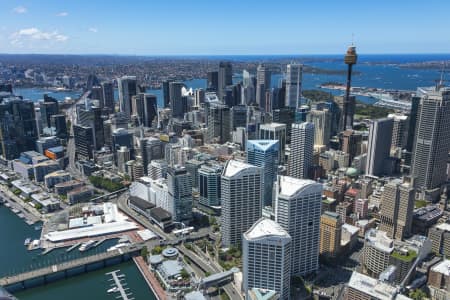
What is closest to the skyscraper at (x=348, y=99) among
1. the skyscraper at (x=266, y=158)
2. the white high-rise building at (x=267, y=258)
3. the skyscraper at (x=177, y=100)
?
the skyscraper at (x=266, y=158)

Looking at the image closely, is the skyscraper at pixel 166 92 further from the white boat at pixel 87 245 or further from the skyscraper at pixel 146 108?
the white boat at pixel 87 245

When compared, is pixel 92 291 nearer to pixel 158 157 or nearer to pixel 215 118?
pixel 158 157

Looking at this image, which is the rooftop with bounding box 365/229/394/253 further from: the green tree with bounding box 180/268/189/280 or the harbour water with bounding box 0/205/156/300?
the harbour water with bounding box 0/205/156/300

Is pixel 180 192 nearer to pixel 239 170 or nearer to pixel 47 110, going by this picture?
pixel 239 170

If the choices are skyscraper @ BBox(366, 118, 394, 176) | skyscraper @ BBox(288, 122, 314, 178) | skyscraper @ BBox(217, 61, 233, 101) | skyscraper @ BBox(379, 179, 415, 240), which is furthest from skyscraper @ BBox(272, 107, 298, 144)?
skyscraper @ BBox(217, 61, 233, 101)

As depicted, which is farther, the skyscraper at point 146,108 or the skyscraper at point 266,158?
the skyscraper at point 146,108

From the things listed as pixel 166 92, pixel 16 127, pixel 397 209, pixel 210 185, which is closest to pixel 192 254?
pixel 210 185
